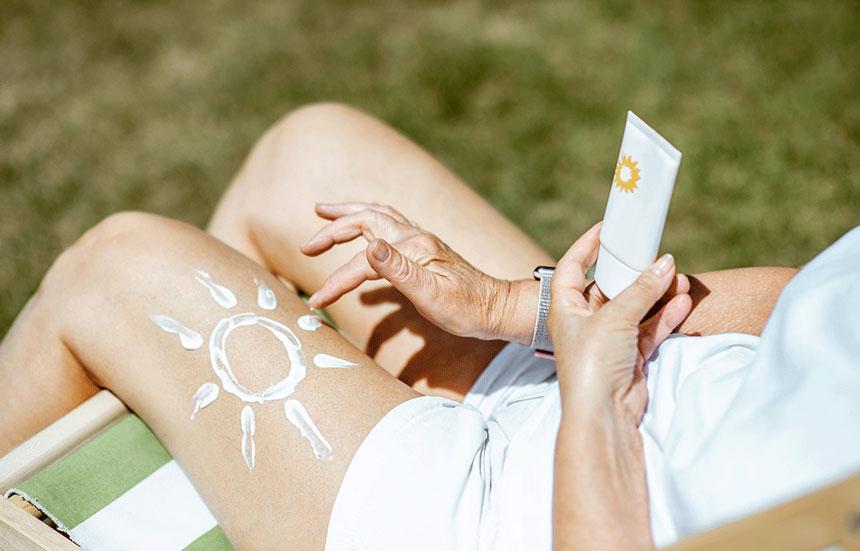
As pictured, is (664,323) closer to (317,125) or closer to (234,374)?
(234,374)

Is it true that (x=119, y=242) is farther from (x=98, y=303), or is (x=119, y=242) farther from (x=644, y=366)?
(x=644, y=366)

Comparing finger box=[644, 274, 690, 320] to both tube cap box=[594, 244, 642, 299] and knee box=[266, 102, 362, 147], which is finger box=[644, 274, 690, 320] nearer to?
tube cap box=[594, 244, 642, 299]

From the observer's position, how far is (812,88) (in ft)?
8.60

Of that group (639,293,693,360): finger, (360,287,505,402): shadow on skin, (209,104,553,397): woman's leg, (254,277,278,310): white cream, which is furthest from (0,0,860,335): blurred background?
(254,277,278,310): white cream

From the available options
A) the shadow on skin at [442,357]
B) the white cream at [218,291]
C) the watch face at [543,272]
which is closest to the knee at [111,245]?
the white cream at [218,291]

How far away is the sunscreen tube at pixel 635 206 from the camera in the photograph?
0.99 m

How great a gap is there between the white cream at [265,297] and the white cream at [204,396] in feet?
0.50

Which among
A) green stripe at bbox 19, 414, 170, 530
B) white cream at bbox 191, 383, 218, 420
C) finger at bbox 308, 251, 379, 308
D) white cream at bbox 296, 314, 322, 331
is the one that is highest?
finger at bbox 308, 251, 379, 308

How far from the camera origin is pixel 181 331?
1.25 m

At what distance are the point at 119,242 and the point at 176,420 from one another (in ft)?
1.06

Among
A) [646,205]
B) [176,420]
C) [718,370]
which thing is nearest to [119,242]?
[176,420]

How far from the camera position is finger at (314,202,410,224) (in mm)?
1410

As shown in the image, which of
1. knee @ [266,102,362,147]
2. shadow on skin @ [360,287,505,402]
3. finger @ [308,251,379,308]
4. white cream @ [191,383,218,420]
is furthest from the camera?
knee @ [266,102,362,147]

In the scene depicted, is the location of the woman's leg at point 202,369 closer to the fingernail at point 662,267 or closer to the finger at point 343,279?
the finger at point 343,279
